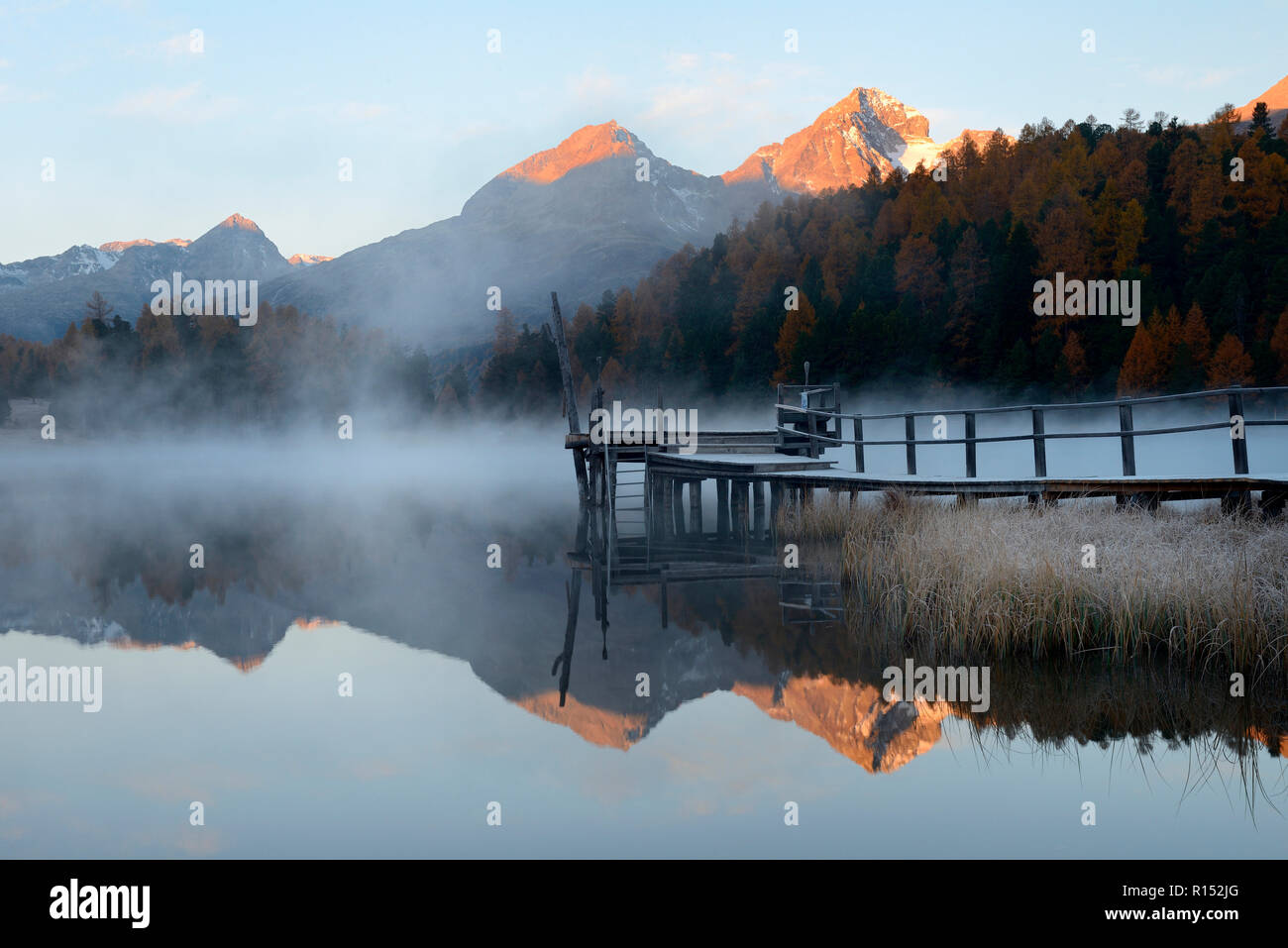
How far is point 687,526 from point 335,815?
19.4m

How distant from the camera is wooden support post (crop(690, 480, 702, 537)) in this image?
24234mm

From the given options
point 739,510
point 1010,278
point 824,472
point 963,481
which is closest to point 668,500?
point 739,510

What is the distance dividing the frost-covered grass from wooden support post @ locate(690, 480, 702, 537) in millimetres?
11801

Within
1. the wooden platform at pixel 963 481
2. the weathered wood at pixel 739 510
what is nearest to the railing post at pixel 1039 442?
the wooden platform at pixel 963 481

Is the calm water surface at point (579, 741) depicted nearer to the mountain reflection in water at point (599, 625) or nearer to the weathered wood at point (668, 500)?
the mountain reflection in water at point (599, 625)

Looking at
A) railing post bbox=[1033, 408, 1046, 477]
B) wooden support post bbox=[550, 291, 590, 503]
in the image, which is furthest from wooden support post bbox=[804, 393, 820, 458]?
wooden support post bbox=[550, 291, 590, 503]

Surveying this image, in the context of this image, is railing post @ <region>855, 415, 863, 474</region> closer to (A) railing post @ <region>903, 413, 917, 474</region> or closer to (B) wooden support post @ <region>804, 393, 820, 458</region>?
(B) wooden support post @ <region>804, 393, 820, 458</region>

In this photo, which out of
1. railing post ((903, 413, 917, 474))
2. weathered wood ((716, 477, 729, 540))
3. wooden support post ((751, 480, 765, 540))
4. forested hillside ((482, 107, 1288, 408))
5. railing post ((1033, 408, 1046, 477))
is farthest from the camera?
forested hillside ((482, 107, 1288, 408))

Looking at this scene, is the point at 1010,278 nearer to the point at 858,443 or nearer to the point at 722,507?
the point at 722,507

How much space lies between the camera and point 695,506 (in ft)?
82.0
